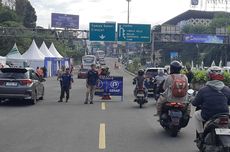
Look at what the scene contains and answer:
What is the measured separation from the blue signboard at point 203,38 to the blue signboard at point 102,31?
12287mm

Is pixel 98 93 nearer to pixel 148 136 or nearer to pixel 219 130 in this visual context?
pixel 148 136

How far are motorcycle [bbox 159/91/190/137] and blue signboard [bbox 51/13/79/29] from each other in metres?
97.2

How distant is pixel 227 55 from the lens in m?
87.1

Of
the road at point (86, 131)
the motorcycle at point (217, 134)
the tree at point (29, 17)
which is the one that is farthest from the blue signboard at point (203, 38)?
the tree at point (29, 17)

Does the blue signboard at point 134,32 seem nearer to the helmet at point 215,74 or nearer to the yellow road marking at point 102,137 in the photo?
the yellow road marking at point 102,137

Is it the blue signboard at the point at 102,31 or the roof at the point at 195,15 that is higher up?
the roof at the point at 195,15

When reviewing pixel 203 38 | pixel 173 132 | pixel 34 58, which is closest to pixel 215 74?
pixel 173 132

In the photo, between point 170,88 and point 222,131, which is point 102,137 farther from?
point 222,131

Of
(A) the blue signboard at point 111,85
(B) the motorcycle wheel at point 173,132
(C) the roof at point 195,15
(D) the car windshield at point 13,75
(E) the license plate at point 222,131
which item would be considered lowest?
(B) the motorcycle wheel at point 173,132

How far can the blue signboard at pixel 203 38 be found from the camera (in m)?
57.6

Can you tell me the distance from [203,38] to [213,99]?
167 ft

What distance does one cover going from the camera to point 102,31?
49688 millimetres

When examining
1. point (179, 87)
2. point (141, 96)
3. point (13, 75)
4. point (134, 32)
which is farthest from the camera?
point (134, 32)

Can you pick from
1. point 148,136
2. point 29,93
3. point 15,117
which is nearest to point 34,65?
point 29,93
